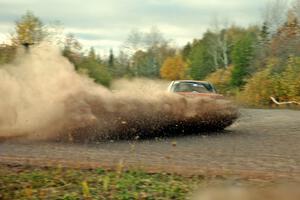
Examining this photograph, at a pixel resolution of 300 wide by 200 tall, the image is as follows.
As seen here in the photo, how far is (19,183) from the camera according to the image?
7.61m

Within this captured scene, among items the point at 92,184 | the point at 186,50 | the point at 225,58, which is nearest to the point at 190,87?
the point at 92,184

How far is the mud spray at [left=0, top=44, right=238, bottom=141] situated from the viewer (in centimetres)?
1382

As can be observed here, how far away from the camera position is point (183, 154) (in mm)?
10945

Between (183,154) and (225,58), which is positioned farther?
(225,58)

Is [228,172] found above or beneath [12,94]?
beneath

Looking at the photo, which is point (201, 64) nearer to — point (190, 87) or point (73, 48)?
point (73, 48)

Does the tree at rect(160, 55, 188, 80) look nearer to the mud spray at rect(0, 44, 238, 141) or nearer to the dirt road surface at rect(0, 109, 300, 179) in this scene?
the mud spray at rect(0, 44, 238, 141)

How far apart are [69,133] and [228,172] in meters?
5.78

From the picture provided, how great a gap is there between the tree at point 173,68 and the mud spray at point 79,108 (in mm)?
101876

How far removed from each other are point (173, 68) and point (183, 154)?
110 m

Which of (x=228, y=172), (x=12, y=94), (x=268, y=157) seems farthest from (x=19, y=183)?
(x=12, y=94)

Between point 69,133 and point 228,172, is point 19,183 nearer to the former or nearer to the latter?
point 228,172

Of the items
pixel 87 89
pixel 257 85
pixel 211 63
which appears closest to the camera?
pixel 87 89

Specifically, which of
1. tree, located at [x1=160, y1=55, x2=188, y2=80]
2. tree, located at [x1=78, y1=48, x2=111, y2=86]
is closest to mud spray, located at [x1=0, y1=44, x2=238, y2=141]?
tree, located at [x1=78, y1=48, x2=111, y2=86]
